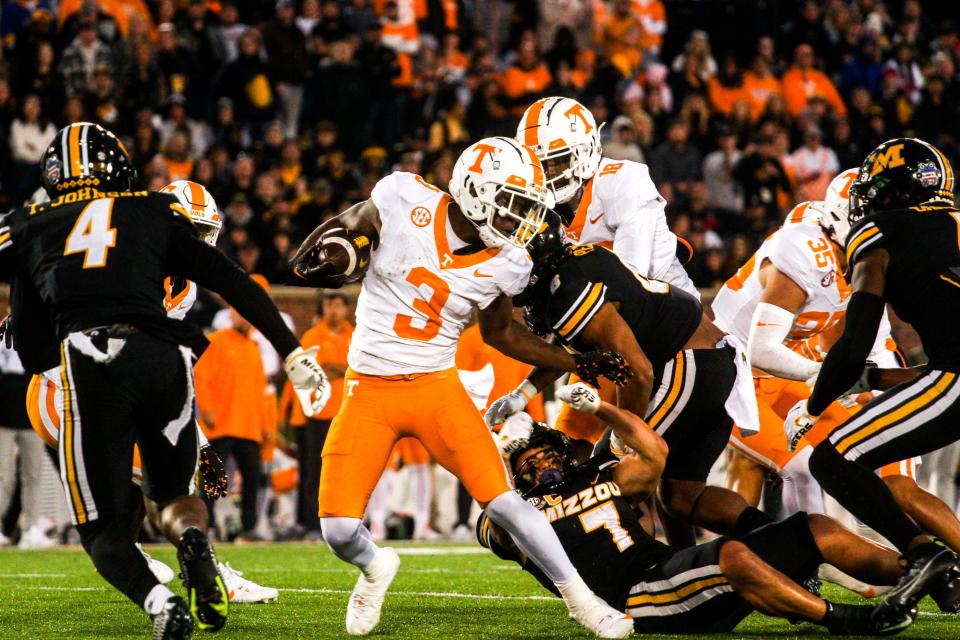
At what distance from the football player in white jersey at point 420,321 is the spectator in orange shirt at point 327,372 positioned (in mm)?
5446

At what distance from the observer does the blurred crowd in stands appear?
41.1 feet

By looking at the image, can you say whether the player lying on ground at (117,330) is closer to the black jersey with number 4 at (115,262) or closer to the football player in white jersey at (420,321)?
the black jersey with number 4 at (115,262)

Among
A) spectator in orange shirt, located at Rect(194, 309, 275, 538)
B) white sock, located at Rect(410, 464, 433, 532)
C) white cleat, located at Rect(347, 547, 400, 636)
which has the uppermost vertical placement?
white cleat, located at Rect(347, 547, 400, 636)

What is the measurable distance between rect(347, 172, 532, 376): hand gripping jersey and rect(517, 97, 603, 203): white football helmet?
3.30 feet

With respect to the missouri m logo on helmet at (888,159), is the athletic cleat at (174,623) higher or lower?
lower

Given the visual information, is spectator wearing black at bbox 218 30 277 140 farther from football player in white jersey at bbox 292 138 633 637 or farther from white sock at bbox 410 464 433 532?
football player in white jersey at bbox 292 138 633 637

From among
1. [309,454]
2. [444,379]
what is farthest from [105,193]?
[309,454]

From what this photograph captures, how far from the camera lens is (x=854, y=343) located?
5.05 metres

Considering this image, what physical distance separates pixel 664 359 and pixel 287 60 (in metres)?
8.77

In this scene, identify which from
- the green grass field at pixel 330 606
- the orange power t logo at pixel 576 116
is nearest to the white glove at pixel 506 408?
the green grass field at pixel 330 606

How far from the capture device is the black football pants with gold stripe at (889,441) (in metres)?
4.95

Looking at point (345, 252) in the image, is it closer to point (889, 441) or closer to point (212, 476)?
point (212, 476)

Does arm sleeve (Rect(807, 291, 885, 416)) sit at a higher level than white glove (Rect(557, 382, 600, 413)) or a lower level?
higher

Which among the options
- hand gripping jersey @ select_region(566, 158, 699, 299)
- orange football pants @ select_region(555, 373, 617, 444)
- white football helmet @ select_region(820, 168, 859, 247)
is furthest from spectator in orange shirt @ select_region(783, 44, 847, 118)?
orange football pants @ select_region(555, 373, 617, 444)
